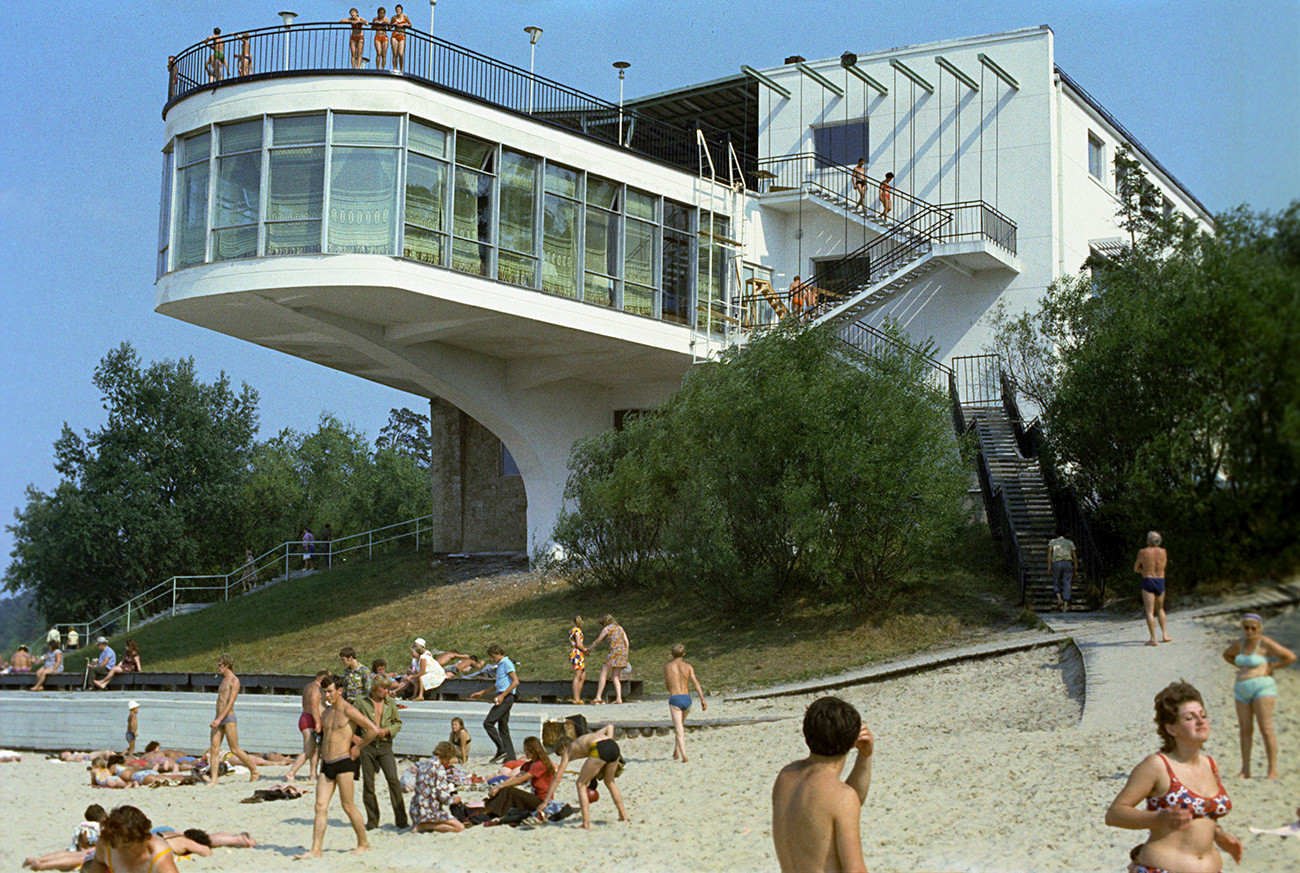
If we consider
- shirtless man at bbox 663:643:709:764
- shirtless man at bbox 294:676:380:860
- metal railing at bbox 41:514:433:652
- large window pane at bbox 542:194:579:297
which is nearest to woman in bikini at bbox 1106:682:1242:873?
shirtless man at bbox 294:676:380:860

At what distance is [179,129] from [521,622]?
1265cm

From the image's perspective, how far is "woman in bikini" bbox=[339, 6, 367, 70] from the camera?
25469 millimetres

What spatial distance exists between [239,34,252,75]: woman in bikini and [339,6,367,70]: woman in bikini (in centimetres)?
207

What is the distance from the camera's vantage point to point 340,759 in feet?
36.3

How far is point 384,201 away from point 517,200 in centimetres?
335

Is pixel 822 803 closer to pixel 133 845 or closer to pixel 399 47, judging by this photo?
pixel 133 845

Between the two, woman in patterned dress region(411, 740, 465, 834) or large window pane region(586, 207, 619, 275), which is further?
large window pane region(586, 207, 619, 275)

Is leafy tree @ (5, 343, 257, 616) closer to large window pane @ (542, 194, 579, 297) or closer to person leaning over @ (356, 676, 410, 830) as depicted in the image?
large window pane @ (542, 194, 579, 297)

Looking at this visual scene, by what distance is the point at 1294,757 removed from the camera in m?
4.05

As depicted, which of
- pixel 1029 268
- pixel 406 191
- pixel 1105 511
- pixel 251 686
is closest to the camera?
pixel 1105 511

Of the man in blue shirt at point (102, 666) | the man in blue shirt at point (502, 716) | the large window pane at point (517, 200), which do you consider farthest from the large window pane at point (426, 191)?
the man in blue shirt at point (502, 716)

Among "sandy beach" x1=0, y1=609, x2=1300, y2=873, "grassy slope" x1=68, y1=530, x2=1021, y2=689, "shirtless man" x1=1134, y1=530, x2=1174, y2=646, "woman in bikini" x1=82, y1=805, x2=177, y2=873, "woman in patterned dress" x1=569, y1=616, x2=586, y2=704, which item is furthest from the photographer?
"grassy slope" x1=68, y1=530, x2=1021, y2=689

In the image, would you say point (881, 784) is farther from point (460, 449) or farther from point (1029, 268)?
point (460, 449)

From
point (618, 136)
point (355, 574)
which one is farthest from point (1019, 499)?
point (355, 574)
